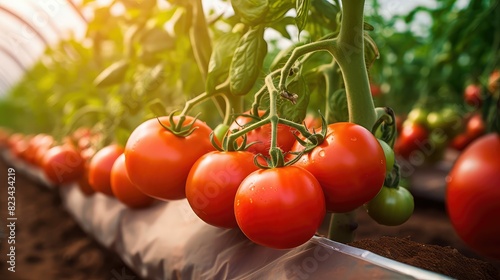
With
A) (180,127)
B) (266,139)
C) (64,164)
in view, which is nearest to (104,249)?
(64,164)

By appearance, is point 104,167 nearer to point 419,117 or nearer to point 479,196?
point 479,196

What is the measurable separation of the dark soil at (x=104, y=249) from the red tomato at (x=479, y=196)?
8 centimetres

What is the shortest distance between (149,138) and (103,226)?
37.8 inches

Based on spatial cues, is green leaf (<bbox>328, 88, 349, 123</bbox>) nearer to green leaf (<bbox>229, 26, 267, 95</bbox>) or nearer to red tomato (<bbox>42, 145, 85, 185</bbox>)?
green leaf (<bbox>229, 26, 267, 95</bbox>)

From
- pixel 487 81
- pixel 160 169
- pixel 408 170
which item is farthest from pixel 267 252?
pixel 408 170

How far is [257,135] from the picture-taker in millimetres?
927

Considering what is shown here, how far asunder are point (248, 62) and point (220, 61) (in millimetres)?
159

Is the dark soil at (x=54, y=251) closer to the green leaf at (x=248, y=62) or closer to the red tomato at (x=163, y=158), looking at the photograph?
the red tomato at (x=163, y=158)

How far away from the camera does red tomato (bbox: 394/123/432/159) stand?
8.26 feet

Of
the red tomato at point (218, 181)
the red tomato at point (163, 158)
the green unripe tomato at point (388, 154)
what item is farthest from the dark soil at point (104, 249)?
the red tomato at point (163, 158)

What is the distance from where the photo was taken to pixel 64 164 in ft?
7.25

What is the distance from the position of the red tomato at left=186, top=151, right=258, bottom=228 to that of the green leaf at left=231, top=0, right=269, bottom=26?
268mm

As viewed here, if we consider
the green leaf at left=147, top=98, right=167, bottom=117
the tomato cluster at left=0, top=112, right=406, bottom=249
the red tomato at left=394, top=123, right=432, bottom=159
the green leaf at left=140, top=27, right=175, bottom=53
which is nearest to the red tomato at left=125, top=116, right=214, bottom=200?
the tomato cluster at left=0, top=112, right=406, bottom=249

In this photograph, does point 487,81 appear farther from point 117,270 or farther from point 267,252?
point 117,270
